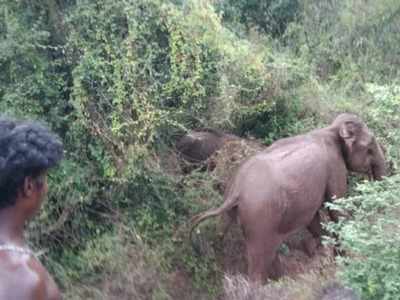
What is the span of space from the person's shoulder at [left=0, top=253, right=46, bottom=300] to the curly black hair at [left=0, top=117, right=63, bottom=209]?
0.77ft

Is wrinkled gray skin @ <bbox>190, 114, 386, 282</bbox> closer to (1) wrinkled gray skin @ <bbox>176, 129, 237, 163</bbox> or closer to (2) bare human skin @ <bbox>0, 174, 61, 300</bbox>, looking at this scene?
(1) wrinkled gray skin @ <bbox>176, 129, 237, 163</bbox>

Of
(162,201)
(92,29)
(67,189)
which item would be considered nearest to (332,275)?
(162,201)

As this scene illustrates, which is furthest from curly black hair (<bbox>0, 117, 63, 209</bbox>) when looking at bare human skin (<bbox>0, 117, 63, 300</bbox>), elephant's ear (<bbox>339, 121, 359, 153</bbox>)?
elephant's ear (<bbox>339, 121, 359, 153</bbox>)

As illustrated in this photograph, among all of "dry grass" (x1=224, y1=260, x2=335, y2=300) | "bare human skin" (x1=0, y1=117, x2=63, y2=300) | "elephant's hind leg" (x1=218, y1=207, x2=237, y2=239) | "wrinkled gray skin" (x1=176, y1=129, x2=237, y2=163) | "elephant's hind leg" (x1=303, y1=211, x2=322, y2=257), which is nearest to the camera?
"bare human skin" (x1=0, y1=117, x2=63, y2=300)

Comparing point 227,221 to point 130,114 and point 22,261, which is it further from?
point 22,261

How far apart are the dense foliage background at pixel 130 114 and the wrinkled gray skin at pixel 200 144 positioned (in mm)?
105

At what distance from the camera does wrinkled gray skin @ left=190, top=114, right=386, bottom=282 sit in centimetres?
805

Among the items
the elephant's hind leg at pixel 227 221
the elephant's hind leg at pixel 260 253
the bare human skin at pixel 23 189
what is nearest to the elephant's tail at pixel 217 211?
the elephant's hind leg at pixel 227 221

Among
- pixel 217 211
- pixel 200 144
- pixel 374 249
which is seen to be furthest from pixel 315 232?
pixel 374 249

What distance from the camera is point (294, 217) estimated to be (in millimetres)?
8250

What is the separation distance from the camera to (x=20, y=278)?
3.16 meters

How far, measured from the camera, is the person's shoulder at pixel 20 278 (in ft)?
10.2

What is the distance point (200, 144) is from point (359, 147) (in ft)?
5.50

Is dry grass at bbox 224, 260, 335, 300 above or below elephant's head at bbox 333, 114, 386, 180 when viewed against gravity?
below
